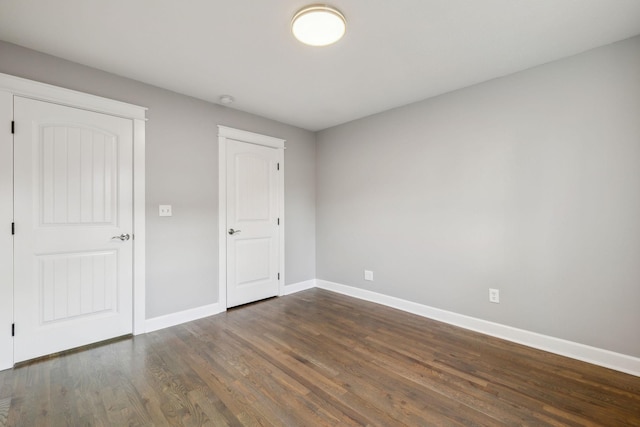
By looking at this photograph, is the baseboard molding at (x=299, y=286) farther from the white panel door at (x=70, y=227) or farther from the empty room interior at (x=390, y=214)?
the white panel door at (x=70, y=227)

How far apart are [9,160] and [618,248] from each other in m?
4.73

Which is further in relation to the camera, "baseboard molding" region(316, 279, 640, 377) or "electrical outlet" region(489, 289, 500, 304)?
"electrical outlet" region(489, 289, 500, 304)

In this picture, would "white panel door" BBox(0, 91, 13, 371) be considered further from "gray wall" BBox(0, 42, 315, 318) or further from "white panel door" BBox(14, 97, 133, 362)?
"gray wall" BBox(0, 42, 315, 318)

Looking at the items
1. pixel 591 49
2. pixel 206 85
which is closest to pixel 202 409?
pixel 206 85

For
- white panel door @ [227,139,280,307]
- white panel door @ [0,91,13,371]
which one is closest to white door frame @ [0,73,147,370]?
white panel door @ [0,91,13,371]

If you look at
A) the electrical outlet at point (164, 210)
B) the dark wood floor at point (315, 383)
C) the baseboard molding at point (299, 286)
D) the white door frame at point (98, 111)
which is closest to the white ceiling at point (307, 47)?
the white door frame at point (98, 111)

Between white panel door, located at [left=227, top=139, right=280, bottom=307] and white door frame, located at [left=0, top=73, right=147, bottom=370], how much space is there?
0.93 m

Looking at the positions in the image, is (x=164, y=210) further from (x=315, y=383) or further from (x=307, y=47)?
(x=315, y=383)

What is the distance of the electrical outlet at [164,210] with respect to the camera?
2.89 metres

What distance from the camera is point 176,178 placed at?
301 cm

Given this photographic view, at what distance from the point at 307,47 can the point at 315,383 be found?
2.53 metres

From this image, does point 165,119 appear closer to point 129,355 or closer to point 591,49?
point 129,355

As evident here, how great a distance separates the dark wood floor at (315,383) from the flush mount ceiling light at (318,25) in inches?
95.6

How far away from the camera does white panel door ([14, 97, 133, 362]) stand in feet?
7.27
